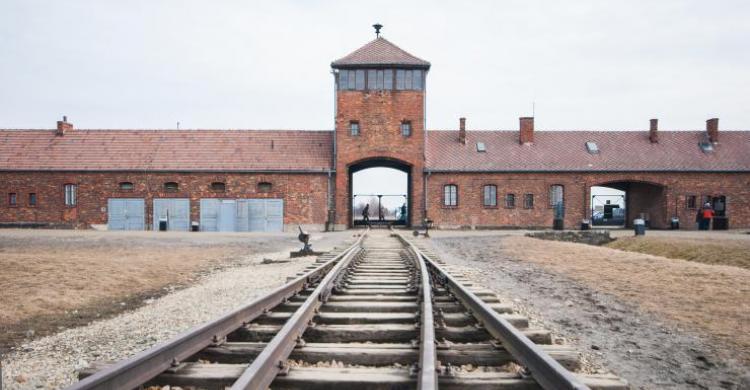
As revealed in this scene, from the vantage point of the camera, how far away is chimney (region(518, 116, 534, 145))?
32438 mm

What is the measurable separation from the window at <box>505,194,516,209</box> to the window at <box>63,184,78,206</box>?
80.8 ft

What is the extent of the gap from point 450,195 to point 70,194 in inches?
855

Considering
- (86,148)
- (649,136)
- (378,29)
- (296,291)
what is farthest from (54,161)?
(649,136)

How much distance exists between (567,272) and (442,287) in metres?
4.84

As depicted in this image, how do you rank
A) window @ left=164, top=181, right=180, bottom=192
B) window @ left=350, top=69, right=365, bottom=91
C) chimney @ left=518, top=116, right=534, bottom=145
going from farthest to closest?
1. chimney @ left=518, top=116, right=534, bottom=145
2. window @ left=164, top=181, right=180, bottom=192
3. window @ left=350, top=69, right=365, bottom=91

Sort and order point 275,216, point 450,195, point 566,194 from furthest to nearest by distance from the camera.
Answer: point 566,194 < point 450,195 < point 275,216

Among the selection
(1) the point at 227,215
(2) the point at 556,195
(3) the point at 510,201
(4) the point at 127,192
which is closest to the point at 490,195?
(3) the point at 510,201

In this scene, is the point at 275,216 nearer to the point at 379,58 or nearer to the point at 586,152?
the point at 379,58

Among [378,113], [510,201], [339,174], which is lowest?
[510,201]

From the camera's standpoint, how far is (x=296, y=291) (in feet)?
19.8

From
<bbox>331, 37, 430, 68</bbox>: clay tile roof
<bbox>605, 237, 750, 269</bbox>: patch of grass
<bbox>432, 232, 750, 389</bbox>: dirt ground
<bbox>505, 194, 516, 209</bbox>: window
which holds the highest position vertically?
<bbox>331, 37, 430, 68</bbox>: clay tile roof

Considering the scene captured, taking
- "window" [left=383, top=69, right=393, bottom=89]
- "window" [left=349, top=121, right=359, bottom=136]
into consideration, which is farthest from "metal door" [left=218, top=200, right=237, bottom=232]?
"window" [left=383, top=69, right=393, bottom=89]

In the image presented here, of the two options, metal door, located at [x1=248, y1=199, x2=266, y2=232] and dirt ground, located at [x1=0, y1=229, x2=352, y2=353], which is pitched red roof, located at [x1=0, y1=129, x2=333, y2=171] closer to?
metal door, located at [x1=248, y1=199, x2=266, y2=232]

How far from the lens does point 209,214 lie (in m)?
28.9
